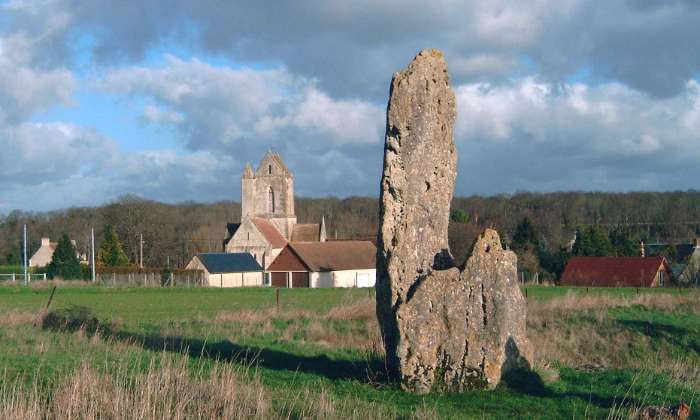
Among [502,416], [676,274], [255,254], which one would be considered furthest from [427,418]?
[255,254]

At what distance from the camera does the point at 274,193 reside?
88375 mm

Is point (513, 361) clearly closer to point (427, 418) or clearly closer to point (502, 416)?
point (502, 416)

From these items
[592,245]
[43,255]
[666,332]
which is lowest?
[666,332]

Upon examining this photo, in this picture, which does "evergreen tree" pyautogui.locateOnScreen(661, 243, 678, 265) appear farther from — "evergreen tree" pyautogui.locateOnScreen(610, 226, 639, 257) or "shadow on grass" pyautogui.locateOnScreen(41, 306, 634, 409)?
"shadow on grass" pyautogui.locateOnScreen(41, 306, 634, 409)

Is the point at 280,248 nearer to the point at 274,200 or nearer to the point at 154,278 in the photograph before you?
the point at 274,200

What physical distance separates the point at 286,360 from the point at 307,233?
238 feet

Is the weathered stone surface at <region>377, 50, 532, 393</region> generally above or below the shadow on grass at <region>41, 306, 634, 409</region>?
above

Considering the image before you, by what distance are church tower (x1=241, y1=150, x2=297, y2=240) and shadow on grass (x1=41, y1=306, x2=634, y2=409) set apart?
66933mm

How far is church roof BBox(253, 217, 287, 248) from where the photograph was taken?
7944 centimetres

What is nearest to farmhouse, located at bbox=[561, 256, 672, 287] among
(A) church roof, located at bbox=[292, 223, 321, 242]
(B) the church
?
(B) the church

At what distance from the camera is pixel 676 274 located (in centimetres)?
5659

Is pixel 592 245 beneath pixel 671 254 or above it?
above

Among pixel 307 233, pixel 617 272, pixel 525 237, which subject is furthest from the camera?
pixel 307 233

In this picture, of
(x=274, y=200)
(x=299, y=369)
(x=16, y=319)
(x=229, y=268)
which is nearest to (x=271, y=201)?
(x=274, y=200)
